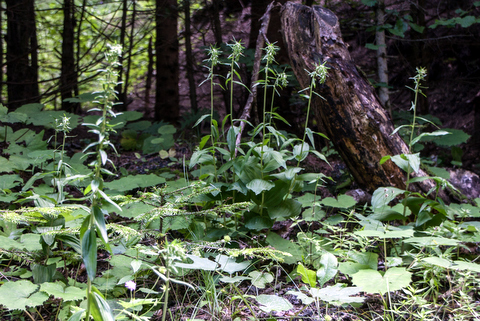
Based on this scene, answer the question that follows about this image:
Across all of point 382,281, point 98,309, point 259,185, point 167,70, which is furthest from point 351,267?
point 167,70

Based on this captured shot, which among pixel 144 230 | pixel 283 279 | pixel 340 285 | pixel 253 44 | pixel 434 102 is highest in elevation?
pixel 253 44

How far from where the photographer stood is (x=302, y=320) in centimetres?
163

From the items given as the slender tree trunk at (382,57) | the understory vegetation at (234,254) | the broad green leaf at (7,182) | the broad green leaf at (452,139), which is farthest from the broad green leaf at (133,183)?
the broad green leaf at (452,139)

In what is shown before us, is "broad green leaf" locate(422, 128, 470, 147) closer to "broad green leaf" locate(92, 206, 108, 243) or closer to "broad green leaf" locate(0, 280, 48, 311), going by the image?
"broad green leaf" locate(92, 206, 108, 243)

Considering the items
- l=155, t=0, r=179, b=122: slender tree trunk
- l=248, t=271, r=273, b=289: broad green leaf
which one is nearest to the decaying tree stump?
l=248, t=271, r=273, b=289: broad green leaf

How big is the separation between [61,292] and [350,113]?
2.38 metres

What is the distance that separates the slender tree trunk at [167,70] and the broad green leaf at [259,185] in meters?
4.41

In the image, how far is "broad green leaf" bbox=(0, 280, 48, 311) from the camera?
51.5 inches

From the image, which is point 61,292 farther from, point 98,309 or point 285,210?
point 285,210

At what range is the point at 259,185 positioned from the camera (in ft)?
6.17

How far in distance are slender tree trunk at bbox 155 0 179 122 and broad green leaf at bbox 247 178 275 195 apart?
4411mm

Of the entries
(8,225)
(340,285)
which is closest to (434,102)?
(340,285)

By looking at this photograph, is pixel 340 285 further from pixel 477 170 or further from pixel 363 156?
pixel 477 170

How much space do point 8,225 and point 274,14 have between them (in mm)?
4397
